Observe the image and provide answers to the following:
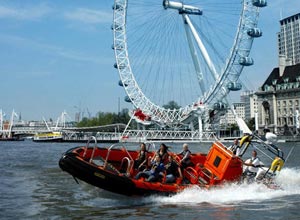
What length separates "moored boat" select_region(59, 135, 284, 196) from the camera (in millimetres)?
15227

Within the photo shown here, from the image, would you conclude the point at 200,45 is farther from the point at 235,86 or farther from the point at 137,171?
the point at 137,171

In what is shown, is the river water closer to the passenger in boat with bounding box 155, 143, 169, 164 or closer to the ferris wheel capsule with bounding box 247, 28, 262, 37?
the passenger in boat with bounding box 155, 143, 169, 164

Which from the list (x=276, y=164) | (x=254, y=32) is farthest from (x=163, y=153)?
(x=254, y=32)

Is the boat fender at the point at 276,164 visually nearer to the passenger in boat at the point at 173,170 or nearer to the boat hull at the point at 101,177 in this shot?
the passenger in boat at the point at 173,170

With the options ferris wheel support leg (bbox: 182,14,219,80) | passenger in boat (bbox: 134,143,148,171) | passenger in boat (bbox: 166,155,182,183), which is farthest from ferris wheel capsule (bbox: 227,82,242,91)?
passenger in boat (bbox: 166,155,182,183)

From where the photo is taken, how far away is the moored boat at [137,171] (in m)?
15.2

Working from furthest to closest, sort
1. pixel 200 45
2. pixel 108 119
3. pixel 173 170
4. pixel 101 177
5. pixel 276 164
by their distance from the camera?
pixel 108 119 → pixel 200 45 → pixel 276 164 → pixel 173 170 → pixel 101 177

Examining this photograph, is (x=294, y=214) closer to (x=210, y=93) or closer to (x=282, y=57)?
(x=210, y=93)

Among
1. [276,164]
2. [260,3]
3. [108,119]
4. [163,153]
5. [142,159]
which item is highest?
[260,3]

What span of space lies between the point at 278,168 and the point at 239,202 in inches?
117

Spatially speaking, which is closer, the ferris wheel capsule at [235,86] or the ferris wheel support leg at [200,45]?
the ferris wheel support leg at [200,45]

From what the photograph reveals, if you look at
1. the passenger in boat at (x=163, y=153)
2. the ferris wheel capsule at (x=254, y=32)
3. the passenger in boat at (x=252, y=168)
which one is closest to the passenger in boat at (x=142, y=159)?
the passenger in boat at (x=163, y=153)

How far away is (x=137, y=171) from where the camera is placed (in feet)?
57.6

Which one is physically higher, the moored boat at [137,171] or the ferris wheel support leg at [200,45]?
the ferris wheel support leg at [200,45]
